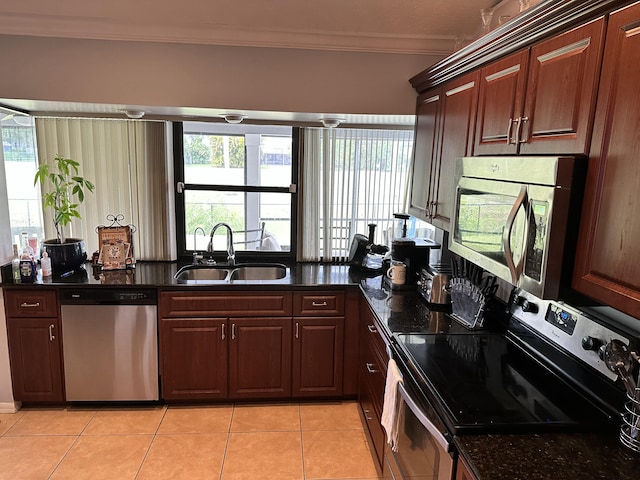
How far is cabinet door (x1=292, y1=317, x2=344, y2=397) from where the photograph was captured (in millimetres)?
A: 2914

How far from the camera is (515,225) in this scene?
1.43 meters

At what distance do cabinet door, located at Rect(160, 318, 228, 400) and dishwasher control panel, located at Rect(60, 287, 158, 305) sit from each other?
0.21 metres

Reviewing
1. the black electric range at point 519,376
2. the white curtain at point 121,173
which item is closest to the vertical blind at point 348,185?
the white curtain at point 121,173

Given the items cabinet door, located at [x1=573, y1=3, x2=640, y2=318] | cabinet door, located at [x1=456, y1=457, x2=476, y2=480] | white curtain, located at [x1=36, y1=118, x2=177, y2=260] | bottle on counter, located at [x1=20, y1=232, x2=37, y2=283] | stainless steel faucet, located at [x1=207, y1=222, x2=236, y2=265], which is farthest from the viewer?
stainless steel faucet, located at [x1=207, y1=222, x2=236, y2=265]

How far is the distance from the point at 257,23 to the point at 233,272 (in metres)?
1.70

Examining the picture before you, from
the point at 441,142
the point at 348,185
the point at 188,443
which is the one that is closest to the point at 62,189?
the point at 188,443

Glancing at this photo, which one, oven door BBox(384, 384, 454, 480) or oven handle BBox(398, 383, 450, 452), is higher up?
oven handle BBox(398, 383, 450, 452)

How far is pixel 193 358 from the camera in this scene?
2.87 m

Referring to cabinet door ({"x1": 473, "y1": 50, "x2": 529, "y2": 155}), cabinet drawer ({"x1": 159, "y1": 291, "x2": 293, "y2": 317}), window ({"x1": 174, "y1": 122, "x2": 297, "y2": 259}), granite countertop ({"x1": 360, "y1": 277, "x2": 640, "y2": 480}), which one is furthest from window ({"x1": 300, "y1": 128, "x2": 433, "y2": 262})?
granite countertop ({"x1": 360, "y1": 277, "x2": 640, "y2": 480})

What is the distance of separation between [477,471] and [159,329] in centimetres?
221

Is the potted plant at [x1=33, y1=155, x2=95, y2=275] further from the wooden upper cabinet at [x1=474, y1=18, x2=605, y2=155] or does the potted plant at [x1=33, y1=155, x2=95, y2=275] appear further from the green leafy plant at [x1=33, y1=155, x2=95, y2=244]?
the wooden upper cabinet at [x1=474, y1=18, x2=605, y2=155]

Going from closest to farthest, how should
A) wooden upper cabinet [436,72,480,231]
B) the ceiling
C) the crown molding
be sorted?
wooden upper cabinet [436,72,480,231] → the ceiling → the crown molding

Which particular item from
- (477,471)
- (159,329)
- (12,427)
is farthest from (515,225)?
(12,427)

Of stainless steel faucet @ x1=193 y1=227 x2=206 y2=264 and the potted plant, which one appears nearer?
the potted plant
